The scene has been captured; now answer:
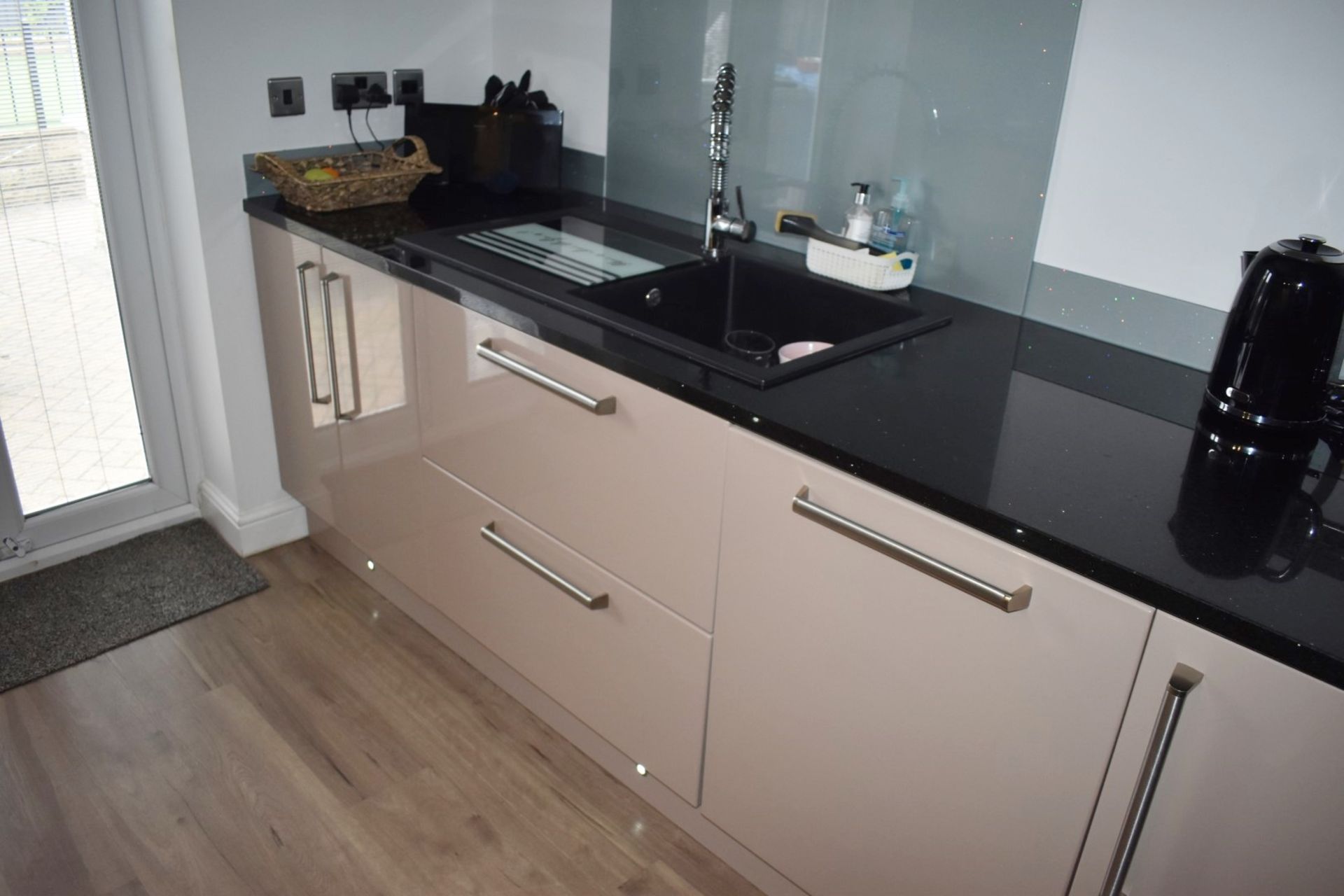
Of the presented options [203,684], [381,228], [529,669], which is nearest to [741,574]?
[529,669]

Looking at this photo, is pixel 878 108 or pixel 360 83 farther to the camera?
pixel 360 83

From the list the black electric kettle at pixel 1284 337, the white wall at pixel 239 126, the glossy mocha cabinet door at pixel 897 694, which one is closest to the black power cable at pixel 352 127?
the white wall at pixel 239 126

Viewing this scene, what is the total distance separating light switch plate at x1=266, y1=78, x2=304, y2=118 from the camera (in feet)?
7.61

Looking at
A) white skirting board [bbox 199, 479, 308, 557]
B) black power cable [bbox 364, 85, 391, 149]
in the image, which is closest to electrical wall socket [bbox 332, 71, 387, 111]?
black power cable [bbox 364, 85, 391, 149]

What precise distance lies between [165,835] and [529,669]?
0.69 meters

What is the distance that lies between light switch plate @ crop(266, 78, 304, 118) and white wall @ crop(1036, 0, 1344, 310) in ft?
5.22

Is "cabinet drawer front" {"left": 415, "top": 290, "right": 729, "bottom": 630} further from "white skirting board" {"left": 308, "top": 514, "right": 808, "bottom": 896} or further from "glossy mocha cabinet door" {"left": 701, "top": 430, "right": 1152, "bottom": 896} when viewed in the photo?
"white skirting board" {"left": 308, "top": 514, "right": 808, "bottom": 896}

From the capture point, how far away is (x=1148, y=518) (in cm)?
123

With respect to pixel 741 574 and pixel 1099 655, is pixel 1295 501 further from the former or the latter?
pixel 741 574

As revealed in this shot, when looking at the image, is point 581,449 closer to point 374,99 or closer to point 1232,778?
point 1232,778

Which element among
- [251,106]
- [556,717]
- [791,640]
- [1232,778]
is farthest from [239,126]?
[1232,778]

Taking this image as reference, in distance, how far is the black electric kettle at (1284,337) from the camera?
133 cm

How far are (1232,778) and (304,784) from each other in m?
1.58

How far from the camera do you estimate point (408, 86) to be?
2.53 meters
